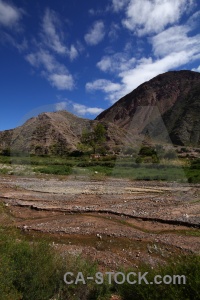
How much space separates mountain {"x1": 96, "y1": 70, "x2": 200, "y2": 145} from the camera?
86.0m

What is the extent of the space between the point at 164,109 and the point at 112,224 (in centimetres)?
13738

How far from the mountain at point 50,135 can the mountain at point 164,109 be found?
47.1ft

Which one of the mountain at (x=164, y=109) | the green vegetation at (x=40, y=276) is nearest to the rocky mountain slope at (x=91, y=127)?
the mountain at (x=164, y=109)

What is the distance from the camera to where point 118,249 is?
9.41 metres

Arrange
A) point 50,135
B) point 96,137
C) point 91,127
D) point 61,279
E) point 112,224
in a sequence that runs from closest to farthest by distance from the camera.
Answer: point 61,279 < point 112,224 < point 96,137 < point 50,135 < point 91,127

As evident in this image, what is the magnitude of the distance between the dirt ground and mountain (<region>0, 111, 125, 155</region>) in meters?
58.4

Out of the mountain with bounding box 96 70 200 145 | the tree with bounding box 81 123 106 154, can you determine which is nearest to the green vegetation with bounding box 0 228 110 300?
the tree with bounding box 81 123 106 154

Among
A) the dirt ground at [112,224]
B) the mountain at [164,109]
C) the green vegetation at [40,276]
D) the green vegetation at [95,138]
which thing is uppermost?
the mountain at [164,109]

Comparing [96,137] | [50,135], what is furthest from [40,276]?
[50,135]

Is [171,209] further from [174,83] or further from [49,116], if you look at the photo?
[174,83]

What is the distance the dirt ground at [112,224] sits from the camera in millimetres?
9039

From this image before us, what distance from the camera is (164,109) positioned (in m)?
144

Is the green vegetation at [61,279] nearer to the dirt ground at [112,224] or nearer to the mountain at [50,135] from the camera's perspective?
the dirt ground at [112,224]

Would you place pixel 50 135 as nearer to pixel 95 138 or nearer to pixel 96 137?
pixel 95 138
